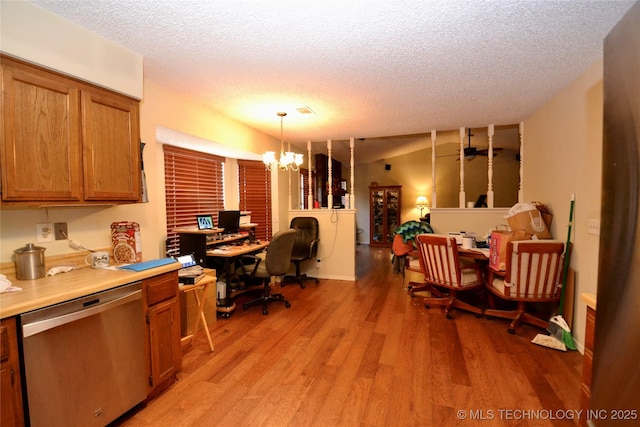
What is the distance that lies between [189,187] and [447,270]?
11.8 feet

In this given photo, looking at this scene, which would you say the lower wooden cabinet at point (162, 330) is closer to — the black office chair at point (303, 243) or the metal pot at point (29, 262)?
the metal pot at point (29, 262)

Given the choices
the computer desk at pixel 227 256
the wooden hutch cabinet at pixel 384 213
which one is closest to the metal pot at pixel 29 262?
the computer desk at pixel 227 256

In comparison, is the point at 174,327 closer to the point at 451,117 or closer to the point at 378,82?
the point at 378,82

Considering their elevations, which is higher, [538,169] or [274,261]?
[538,169]

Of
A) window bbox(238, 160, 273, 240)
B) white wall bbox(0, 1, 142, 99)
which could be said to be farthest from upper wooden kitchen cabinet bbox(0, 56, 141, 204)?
window bbox(238, 160, 273, 240)

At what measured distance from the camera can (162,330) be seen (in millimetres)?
1843

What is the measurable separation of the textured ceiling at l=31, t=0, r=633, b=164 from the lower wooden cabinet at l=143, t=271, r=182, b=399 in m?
1.64

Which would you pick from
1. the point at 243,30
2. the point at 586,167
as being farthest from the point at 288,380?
the point at 586,167

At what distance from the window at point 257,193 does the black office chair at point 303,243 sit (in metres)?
0.51

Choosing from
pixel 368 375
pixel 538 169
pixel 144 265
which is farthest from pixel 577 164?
pixel 144 265

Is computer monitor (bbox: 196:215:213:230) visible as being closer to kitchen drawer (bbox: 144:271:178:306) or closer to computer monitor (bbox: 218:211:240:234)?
computer monitor (bbox: 218:211:240:234)

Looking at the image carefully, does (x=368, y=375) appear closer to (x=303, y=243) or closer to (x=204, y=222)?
(x=204, y=222)

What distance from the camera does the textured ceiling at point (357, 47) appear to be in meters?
1.57

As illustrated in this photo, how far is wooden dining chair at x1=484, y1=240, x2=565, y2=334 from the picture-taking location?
2600 mm
